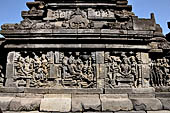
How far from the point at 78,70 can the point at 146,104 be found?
83.1 inches

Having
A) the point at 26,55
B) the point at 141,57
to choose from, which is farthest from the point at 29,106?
the point at 141,57

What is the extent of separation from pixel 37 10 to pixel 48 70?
9.39 ft

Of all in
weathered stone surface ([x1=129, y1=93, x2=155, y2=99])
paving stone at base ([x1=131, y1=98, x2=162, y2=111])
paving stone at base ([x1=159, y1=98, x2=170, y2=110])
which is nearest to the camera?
paving stone at base ([x1=131, y1=98, x2=162, y2=111])

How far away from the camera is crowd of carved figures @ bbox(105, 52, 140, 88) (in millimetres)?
5445

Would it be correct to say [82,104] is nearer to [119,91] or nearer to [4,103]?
[119,91]

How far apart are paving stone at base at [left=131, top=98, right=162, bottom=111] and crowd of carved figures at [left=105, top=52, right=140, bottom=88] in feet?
2.05

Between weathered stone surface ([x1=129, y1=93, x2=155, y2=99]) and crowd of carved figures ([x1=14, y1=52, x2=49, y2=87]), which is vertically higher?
crowd of carved figures ([x1=14, y1=52, x2=49, y2=87])

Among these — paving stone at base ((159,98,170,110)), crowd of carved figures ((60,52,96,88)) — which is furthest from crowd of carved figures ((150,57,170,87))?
crowd of carved figures ((60,52,96,88))

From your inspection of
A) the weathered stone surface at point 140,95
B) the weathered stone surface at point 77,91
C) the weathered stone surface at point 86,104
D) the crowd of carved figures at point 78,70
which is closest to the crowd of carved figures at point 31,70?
the weathered stone surface at point 77,91

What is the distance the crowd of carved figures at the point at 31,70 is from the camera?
5.44 metres

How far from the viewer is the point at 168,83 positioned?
5.84 metres

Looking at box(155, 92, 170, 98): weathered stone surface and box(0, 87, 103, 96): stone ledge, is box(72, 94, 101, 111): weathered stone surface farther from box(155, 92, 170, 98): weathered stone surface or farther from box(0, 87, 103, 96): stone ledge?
box(155, 92, 170, 98): weathered stone surface

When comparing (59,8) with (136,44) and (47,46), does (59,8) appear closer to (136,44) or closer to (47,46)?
(47,46)

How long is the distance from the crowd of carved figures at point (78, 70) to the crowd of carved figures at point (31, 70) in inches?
21.5
